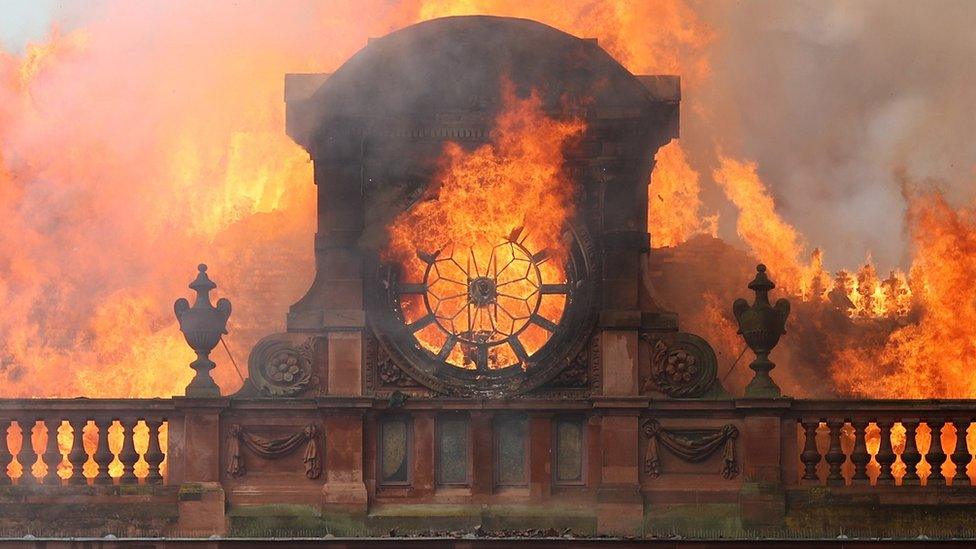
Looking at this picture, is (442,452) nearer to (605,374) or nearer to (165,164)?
(605,374)

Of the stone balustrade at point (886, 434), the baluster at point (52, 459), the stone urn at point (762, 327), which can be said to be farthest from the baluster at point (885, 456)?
the baluster at point (52, 459)

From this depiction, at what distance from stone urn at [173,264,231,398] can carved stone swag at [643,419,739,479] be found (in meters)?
4.40

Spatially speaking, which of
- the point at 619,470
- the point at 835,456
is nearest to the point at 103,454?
the point at 619,470

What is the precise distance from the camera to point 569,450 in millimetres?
23094

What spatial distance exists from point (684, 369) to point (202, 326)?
192 inches

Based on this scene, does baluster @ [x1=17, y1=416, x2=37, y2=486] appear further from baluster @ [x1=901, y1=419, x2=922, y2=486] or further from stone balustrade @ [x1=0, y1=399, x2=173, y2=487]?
baluster @ [x1=901, y1=419, x2=922, y2=486]

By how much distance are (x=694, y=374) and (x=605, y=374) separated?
2.94ft

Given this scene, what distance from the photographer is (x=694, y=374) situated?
2284 cm

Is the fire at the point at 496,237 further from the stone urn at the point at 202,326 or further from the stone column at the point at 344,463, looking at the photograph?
the stone urn at the point at 202,326

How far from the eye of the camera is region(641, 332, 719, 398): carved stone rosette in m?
22.8

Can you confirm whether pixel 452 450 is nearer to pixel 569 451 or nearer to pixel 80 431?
pixel 569 451

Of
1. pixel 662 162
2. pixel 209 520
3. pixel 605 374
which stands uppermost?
pixel 662 162

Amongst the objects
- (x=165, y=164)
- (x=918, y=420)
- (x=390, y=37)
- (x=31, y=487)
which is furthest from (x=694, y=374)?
(x=165, y=164)

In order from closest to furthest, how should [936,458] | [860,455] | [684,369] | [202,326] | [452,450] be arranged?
[936,458] < [860,455] < [202,326] < [684,369] < [452,450]
